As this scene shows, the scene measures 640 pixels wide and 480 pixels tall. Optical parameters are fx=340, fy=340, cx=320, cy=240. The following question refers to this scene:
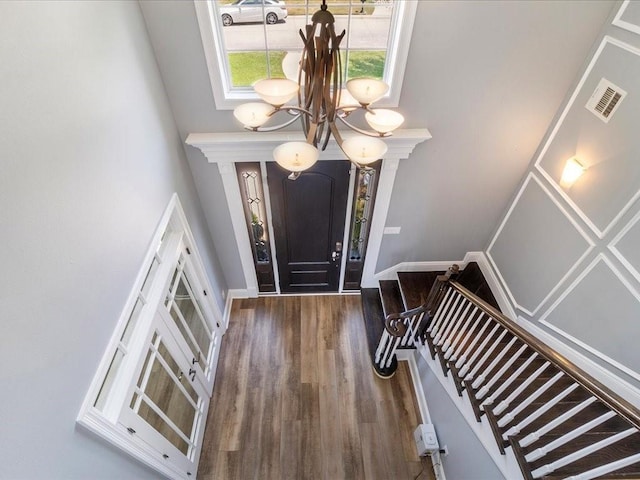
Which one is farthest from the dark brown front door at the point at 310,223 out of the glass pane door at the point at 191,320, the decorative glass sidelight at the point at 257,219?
the glass pane door at the point at 191,320

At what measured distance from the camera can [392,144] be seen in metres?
2.99

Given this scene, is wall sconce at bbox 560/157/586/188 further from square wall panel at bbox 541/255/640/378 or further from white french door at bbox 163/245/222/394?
white french door at bbox 163/245/222/394

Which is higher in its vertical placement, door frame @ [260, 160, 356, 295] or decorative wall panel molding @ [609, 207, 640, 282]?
door frame @ [260, 160, 356, 295]

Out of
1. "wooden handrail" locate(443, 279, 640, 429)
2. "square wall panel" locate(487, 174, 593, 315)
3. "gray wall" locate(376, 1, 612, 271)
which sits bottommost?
"wooden handrail" locate(443, 279, 640, 429)

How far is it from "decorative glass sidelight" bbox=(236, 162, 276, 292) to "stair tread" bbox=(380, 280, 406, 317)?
144 centimetres

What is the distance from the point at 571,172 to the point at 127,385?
11.7 ft

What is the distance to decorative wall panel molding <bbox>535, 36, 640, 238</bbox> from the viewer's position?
2.32 metres

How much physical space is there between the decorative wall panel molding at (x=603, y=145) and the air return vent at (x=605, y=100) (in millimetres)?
28

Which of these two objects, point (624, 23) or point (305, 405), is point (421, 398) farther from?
point (624, 23)

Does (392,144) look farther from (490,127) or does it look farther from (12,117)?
(12,117)

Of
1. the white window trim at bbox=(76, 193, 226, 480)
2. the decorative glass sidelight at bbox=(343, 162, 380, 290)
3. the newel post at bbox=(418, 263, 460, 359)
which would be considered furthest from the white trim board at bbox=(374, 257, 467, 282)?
the white window trim at bbox=(76, 193, 226, 480)

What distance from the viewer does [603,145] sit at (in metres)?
2.54

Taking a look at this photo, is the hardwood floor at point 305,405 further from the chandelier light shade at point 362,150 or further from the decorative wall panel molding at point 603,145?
the chandelier light shade at point 362,150

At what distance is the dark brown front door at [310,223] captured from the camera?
3348mm
